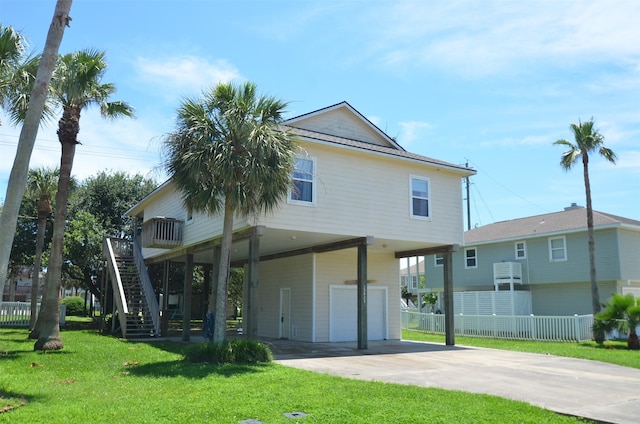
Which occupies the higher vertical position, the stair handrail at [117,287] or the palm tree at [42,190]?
the palm tree at [42,190]

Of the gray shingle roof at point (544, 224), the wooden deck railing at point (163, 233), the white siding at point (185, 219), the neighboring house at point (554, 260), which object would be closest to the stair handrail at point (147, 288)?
the white siding at point (185, 219)

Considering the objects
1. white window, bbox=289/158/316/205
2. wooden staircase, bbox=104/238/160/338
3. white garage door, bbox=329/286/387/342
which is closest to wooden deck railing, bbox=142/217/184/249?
wooden staircase, bbox=104/238/160/338

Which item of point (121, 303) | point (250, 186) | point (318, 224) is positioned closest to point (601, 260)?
point (318, 224)

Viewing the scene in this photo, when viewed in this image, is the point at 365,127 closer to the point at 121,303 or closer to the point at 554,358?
the point at 554,358

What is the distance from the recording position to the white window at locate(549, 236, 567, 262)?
2820 centimetres

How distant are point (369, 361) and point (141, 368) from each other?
19.9 feet

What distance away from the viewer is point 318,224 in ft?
53.5

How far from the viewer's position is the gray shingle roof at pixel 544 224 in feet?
90.3

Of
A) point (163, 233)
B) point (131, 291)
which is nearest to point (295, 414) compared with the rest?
point (163, 233)

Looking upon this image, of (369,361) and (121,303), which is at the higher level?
(121,303)

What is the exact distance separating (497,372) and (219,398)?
24.7 feet

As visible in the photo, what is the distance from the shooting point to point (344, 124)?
20.1 m

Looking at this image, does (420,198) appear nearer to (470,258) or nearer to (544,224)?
(544,224)

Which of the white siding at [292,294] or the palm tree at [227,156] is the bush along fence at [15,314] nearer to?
the white siding at [292,294]
